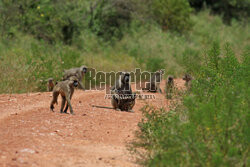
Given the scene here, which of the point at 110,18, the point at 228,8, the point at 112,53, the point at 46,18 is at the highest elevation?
the point at 228,8

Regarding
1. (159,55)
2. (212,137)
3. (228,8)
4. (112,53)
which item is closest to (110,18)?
(112,53)

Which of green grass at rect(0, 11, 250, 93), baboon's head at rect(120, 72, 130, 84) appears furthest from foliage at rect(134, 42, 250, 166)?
green grass at rect(0, 11, 250, 93)

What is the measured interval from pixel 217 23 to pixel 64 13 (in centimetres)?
1281

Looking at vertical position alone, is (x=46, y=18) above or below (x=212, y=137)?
above

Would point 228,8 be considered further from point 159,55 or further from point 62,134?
point 62,134

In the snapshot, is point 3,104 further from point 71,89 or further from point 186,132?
point 186,132

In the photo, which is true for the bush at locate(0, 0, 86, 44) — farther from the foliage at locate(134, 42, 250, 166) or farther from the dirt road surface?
the foliage at locate(134, 42, 250, 166)

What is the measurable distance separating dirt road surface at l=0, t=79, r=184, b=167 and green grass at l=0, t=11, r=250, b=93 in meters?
2.14

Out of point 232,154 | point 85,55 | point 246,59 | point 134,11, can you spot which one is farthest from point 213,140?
point 134,11

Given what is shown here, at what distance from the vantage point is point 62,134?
24.5 feet

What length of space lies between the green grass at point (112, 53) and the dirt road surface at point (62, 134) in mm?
2141

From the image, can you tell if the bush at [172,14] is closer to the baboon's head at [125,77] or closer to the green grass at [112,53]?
the green grass at [112,53]

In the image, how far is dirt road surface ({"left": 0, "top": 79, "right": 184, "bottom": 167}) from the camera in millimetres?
5852

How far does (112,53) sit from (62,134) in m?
14.8
